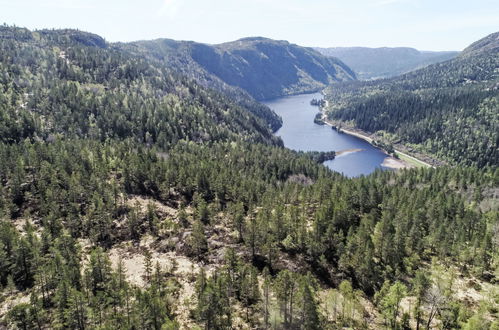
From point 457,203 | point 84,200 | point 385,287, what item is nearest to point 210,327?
point 385,287

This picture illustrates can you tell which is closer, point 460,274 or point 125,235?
point 460,274

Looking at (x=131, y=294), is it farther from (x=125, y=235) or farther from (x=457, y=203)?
(x=457, y=203)

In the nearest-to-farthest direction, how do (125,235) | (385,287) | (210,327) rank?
(210,327) → (385,287) → (125,235)

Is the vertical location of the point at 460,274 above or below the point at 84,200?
below

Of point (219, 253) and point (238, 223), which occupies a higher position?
point (238, 223)

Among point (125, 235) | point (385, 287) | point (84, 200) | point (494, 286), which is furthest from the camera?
point (84, 200)

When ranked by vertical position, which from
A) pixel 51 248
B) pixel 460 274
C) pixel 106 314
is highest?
pixel 51 248

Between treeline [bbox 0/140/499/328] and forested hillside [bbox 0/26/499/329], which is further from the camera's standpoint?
treeline [bbox 0/140/499/328]

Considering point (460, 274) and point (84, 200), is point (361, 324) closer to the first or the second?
point (460, 274)

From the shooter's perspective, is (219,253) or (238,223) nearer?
(219,253)

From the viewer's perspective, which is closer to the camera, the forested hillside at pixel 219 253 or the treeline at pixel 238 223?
the forested hillside at pixel 219 253
